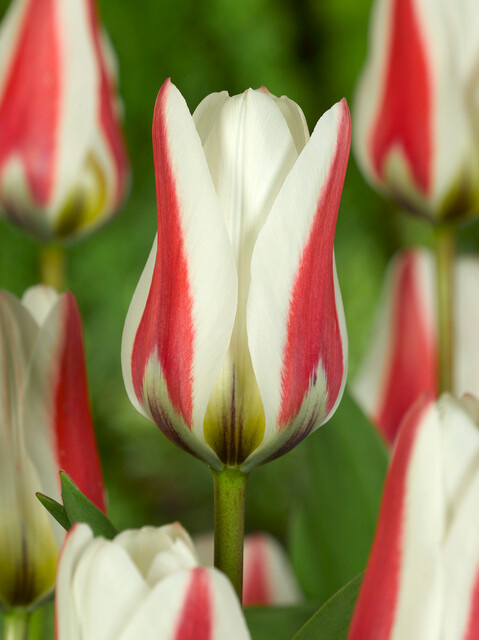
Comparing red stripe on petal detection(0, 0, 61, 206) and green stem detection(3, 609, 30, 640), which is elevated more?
red stripe on petal detection(0, 0, 61, 206)

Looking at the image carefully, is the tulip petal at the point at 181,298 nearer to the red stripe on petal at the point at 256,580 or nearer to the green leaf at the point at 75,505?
the green leaf at the point at 75,505

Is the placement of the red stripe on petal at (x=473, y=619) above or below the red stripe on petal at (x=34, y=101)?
below

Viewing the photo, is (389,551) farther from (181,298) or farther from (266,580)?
(266,580)

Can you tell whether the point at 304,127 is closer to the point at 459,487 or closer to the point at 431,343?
the point at 459,487

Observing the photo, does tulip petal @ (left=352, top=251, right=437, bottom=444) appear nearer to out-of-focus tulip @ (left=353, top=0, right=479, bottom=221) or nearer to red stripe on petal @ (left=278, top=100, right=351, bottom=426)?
out-of-focus tulip @ (left=353, top=0, right=479, bottom=221)

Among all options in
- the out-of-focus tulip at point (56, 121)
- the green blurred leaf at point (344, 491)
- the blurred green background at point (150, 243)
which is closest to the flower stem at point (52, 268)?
the out-of-focus tulip at point (56, 121)

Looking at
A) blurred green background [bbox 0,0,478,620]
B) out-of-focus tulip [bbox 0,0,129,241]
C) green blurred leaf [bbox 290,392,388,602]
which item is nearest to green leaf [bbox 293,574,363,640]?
green blurred leaf [bbox 290,392,388,602]

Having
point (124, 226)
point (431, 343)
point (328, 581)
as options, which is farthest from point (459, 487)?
point (124, 226)
